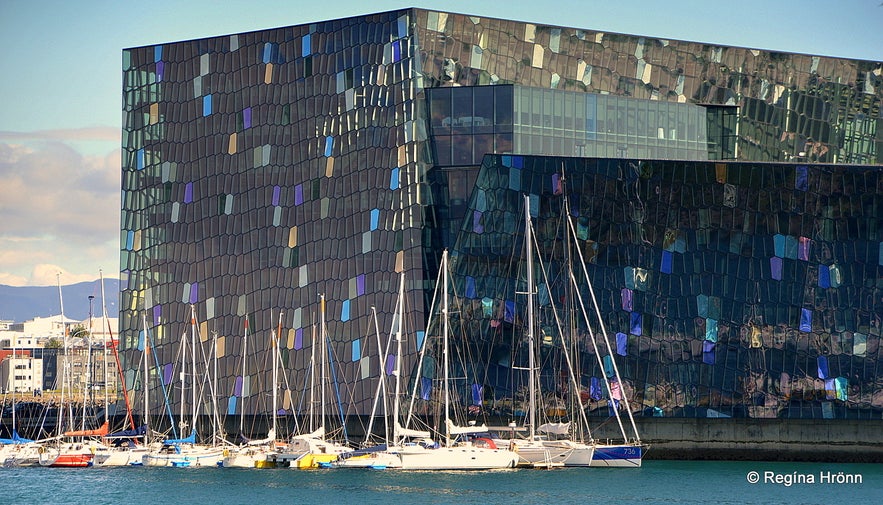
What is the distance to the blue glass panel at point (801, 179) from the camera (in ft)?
245

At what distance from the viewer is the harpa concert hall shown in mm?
75188

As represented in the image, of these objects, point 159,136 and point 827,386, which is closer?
point 827,386

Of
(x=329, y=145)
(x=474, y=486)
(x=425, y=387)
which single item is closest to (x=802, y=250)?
(x=425, y=387)

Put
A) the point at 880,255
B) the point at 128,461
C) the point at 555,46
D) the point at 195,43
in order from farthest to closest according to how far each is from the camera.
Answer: the point at 195,43 < the point at 555,46 < the point at 128,461 < the point at 880,255

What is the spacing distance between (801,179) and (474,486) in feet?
71.7

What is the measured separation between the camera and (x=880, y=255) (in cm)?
7450

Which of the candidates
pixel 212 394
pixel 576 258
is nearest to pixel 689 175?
pixel 576 258

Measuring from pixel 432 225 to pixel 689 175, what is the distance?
1251 centimetres

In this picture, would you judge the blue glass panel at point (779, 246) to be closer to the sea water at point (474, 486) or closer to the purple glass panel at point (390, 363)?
the sea water at point (474, 486)

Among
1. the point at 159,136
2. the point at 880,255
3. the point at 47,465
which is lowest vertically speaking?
the point at 47,465

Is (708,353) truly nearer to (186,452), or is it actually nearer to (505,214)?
(505,214)

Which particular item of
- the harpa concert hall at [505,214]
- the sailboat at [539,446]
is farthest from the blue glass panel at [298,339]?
the sailboat at [539,446]

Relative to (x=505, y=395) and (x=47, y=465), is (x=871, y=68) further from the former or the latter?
(x=47, y=465)

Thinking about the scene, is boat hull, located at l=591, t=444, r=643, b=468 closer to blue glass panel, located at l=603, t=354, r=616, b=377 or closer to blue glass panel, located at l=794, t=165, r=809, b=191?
blue glass panel, located at l=603, t=354, r=616, b=377
